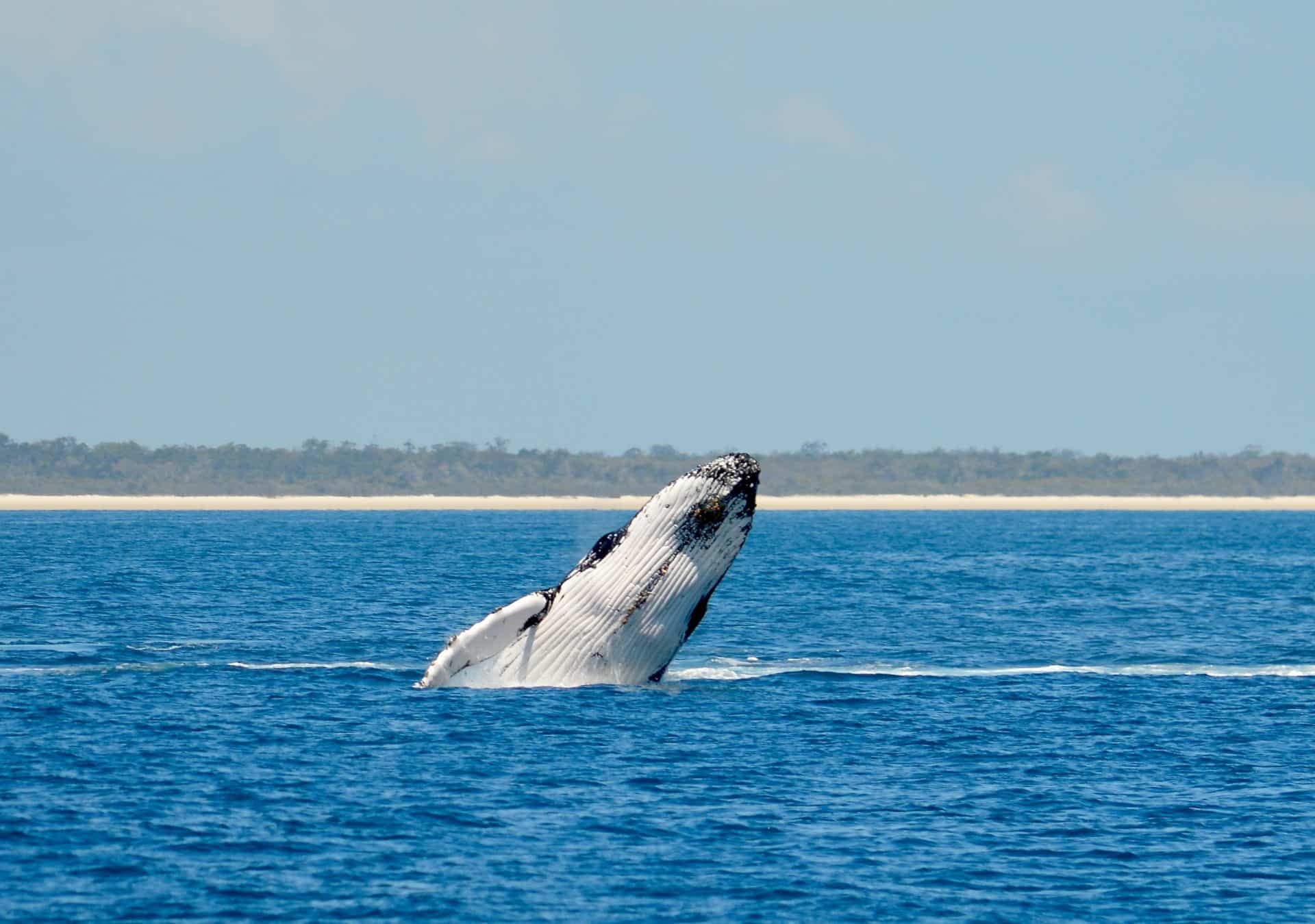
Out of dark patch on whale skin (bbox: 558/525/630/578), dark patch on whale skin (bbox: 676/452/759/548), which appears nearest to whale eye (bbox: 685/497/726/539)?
dark patch on whale skin (bbox: 676/452/759/548)

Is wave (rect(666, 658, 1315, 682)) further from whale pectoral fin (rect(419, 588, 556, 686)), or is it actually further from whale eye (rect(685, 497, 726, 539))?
whale eye (rect(685, 497, 726, 539))

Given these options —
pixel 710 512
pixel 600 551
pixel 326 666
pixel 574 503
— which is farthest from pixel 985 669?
pixel 574 503

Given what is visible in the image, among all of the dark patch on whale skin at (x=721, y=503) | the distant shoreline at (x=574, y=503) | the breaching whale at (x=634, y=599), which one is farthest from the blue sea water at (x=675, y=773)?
the distant shoreline at (x=574, y=503)

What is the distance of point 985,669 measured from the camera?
3209 centimetres

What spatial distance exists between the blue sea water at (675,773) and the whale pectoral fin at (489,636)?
821mm

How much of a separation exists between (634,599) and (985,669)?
12.3 m

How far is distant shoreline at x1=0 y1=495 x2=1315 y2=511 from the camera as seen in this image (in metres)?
163

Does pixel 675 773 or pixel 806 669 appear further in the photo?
pixel 806 669

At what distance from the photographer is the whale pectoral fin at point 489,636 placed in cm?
2155

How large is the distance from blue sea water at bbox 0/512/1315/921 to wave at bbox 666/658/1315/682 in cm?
13

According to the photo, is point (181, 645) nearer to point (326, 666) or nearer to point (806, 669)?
point (326, 666)

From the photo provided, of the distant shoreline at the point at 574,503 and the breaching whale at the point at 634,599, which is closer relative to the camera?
the breaching whale at the point at 634,599

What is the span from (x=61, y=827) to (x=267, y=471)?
179998mm

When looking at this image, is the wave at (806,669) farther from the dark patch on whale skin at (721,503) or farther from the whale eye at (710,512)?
the whale eye at (710,512)
